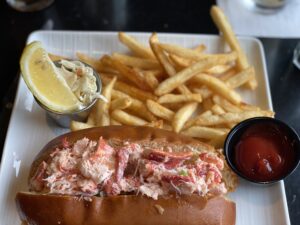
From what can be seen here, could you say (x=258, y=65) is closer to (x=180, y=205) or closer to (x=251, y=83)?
(x=251, y=83)

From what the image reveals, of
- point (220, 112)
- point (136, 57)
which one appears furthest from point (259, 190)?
point (136, 57)

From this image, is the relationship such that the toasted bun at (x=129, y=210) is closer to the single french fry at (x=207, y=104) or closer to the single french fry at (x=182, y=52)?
the single french fry at (x=207, y=104)

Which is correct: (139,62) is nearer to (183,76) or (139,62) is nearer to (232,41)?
(183,76)

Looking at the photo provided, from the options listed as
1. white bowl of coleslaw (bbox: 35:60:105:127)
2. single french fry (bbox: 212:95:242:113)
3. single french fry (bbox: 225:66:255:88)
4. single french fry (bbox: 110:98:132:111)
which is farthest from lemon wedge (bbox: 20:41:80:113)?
single french fry (bbox: 225:66:255:88)

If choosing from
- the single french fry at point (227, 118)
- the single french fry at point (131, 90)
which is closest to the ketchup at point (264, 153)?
the single french fry at point (227, 118)

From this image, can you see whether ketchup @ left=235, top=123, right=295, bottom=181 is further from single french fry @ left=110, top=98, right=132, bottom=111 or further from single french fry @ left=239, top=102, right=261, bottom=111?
single french fry @ left=110, top=98, right=132, bottom=111

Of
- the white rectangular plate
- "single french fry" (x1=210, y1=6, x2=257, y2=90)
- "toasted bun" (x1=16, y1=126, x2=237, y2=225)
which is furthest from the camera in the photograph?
"single french fry" (x1=210, y1=6, x2=257, y2=90)
